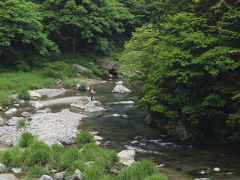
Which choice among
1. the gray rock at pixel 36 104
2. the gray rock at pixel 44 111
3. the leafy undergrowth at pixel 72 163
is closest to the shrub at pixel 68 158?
the leafy undergrowth at pixel 72 163

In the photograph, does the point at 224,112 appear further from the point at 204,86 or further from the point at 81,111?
the point at 81,111

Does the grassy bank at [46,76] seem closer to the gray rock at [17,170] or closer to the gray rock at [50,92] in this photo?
the gray rock at [50,92]

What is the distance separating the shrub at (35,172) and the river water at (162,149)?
466 cm

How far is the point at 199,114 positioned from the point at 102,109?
1104cm

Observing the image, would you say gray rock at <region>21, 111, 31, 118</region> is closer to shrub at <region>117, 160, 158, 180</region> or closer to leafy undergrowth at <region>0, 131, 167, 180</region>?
leafy undergrowth at <region>0, 131, 167, 180</region>

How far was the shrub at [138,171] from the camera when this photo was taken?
8.27 metres

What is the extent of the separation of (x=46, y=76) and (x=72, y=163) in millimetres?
25137

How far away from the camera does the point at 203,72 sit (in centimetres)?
1169

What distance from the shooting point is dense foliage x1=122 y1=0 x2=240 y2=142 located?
11.1 meters

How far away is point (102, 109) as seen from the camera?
72.7ft

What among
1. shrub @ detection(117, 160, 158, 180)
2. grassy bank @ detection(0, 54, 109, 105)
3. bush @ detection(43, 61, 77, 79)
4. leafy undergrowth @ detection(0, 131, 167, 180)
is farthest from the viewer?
bush @ detection(43, 61, 77, 79)

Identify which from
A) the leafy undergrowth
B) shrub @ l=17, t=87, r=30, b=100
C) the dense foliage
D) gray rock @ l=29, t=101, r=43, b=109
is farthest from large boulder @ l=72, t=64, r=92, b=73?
the leafy undergrowth

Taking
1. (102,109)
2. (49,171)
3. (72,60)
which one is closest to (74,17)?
(72,60)

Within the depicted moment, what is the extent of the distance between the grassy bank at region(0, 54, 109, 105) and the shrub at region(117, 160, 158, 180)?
1715cm
